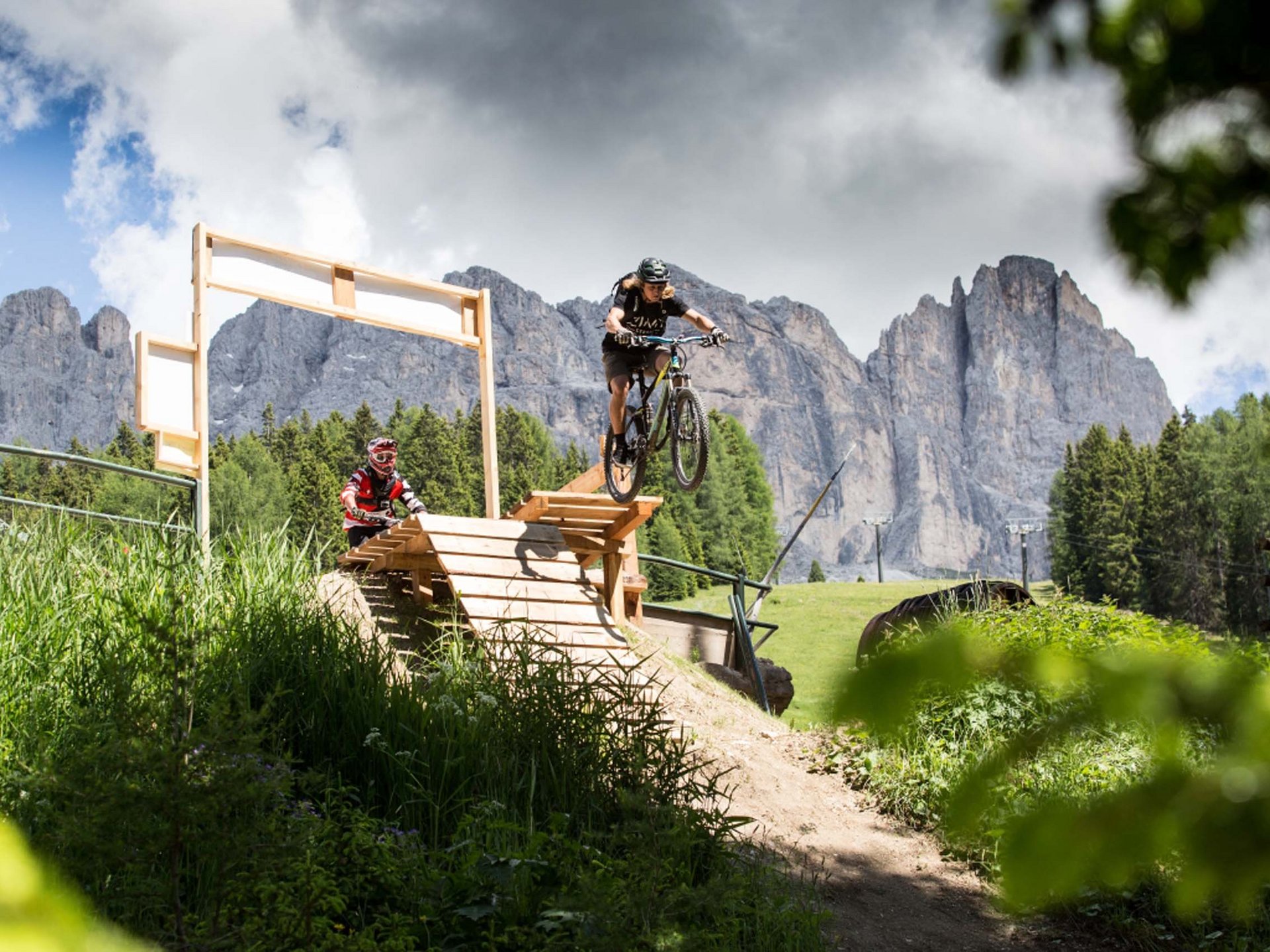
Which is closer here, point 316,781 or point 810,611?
point 316,781

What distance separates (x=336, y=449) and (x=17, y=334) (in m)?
86.5

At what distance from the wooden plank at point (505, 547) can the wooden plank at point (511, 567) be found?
1.2 inches

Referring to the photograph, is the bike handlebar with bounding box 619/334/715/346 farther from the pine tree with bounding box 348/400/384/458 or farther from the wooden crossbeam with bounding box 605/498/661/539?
the pine tree with bounding box 348/400/384/458

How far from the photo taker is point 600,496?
7840 millimetres

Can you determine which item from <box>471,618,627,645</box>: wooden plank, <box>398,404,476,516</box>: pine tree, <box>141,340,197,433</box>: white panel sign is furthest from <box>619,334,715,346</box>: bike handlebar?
<box>398,404,476,516</box>: pine tree

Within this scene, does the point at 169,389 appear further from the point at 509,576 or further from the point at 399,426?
the point at 399,426

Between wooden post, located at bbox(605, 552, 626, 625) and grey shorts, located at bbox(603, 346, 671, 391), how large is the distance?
1.41m

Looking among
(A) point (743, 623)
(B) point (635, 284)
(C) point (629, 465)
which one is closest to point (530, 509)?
(C) point (629, 465)

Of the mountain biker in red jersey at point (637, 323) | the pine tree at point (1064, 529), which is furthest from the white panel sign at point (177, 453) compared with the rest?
A: the pine tree at point (1064, 529)

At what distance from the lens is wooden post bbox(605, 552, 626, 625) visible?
816 centimetres

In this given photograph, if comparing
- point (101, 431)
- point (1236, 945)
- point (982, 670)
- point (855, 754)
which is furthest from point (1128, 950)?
point (101, 431)

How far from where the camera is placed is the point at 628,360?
7652mm

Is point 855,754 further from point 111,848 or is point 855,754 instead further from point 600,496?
point 111,848

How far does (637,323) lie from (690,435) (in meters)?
0.82
